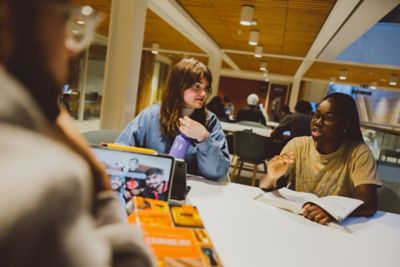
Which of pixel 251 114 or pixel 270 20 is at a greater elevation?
pixel 270 20

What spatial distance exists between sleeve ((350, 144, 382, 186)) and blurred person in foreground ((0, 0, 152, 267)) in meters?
1.47

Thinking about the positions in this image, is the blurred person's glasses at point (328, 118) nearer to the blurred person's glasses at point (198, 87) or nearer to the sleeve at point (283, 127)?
the blurred person's glasses at point (198, 87)

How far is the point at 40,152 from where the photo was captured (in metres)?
0.25

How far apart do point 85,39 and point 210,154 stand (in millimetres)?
1247

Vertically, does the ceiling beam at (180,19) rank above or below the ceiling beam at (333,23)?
below

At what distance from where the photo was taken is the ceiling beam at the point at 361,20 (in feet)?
11.0

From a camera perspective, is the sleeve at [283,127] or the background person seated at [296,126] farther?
the sleeve at [283,127]

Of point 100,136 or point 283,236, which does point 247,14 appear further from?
point 283,236

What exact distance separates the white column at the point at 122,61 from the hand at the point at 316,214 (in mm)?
2303

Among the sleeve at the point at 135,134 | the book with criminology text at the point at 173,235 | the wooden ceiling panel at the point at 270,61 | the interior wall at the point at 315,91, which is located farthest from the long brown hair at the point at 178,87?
the interior wall at the point at 315,91

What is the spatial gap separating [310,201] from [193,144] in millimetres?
591

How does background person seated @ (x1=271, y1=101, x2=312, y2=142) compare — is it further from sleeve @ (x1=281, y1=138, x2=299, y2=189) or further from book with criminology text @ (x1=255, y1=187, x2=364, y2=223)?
book with criminology text @ (x1=255, y1=187, x2=364, y2=223)

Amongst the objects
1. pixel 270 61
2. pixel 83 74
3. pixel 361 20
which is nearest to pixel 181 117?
pixel 83 74

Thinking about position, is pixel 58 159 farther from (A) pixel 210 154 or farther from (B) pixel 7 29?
(A) pixel 210 154
